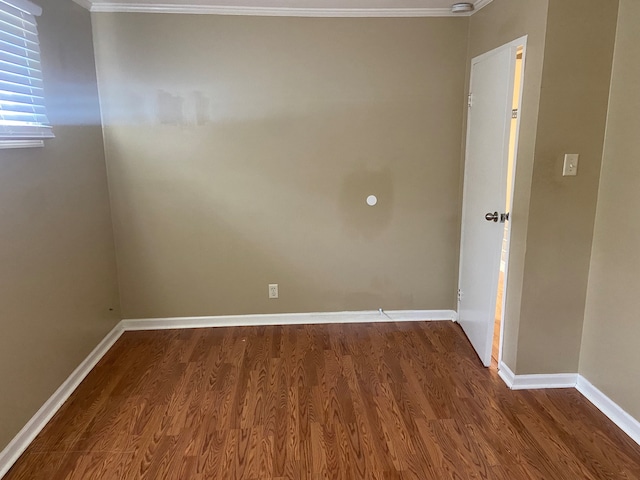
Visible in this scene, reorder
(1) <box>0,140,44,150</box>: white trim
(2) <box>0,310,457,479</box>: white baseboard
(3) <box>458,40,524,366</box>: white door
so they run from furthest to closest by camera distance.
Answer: (2) <box>0,310,457,479</box>: white baseboard
(3) <box>458,40,524,366</box>: white door
(1) <box>0,140,44,150</box>: white trim

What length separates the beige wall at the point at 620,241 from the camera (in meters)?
2.10

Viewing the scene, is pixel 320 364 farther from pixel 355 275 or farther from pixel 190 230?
pixel 190 230

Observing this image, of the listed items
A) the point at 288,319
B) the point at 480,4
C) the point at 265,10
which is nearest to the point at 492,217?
the point at 480,4

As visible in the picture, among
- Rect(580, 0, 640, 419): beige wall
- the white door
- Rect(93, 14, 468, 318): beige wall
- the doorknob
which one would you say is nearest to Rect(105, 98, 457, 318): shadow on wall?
Rect(93, 14, 468, 318): beige wall

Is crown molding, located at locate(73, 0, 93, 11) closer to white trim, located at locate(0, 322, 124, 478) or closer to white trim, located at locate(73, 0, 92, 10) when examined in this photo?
white trim, located at locate(73, 0, 92, 10)

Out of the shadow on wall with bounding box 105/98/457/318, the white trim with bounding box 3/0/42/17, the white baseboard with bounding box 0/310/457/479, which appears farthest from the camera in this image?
the white baseboard with bounding box 0/310/457/479

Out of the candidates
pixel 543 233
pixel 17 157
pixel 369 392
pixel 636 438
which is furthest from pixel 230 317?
pixel 636 438

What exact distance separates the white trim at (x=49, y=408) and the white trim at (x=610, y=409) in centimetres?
296

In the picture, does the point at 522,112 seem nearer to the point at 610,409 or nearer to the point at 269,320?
the point at 610,409

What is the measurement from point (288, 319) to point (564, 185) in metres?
2.16

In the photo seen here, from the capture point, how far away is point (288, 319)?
3.46 metres

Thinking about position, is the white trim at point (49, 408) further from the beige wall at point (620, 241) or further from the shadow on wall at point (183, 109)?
the beige wall at point (620, 241)

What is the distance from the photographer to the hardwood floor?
1947mm

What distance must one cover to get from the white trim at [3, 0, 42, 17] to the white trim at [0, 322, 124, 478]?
6.55 ft
